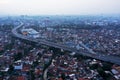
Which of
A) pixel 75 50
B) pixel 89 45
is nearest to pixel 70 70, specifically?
pixel 75 50

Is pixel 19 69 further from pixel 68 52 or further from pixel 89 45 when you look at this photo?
pixel 89 45

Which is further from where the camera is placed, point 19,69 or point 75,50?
point 75,50

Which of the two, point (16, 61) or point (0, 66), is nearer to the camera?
point (0, 66)

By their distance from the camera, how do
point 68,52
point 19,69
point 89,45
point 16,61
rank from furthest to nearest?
1. point 89,45
2. point 68,52
3. point 16,61
4. point 19,69

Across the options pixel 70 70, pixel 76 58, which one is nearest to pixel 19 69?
pixel 70 70

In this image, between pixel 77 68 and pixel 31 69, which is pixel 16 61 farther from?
pixel 77 68

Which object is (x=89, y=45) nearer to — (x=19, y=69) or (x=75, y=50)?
(x=75, y=50)

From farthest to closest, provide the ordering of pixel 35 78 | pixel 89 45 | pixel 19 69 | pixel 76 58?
pixel 89 45, pixel 76 58, pixel 19 69, pixel 35 78

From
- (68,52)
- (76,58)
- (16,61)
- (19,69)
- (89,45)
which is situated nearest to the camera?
(19,69)

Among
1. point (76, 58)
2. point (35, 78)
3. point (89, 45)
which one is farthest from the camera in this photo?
point (89, 45)
